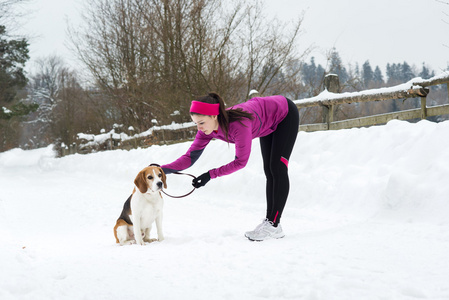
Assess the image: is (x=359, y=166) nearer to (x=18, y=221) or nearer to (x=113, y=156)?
(x=18, y=221)

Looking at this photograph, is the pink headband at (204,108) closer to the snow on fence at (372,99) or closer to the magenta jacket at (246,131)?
the magenta jacket at (246,131)

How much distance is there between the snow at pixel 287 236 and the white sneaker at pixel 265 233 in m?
0.12

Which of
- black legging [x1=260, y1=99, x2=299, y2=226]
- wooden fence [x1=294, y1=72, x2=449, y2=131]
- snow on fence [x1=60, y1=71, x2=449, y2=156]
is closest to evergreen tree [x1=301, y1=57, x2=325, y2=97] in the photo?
snow on fence [x1=60, y1=71, x2=449, y2=156]

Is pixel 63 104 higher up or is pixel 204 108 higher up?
pixel 63 104

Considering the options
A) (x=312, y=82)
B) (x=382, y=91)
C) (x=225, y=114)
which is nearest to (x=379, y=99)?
(x=382, y=91)

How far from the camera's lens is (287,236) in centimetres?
407

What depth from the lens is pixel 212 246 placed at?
371 cm

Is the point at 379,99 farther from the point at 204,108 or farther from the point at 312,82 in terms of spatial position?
the point at 312,82

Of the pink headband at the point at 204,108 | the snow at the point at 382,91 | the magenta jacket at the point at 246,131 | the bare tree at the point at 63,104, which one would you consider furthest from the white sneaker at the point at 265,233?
the bare tree at the point at 63,104

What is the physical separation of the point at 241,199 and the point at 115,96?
578 inches

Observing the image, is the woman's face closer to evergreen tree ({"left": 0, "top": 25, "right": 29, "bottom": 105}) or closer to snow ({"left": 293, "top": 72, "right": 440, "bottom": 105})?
snow ({"left": 293, "top": 72, "right": 440, "bottom": 105})

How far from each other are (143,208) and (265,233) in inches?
57.5

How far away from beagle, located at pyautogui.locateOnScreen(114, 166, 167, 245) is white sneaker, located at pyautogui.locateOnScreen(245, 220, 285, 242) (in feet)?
3.83

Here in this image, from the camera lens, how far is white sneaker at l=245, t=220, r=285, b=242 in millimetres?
3857
